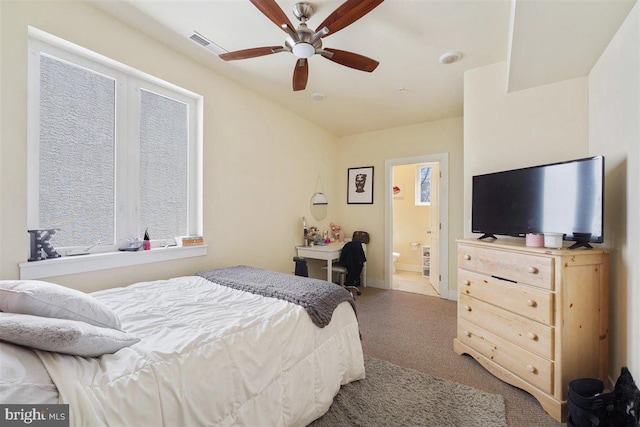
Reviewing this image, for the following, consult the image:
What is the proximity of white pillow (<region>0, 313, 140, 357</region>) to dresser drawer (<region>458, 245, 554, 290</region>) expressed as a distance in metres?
2.27

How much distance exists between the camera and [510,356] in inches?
73.7

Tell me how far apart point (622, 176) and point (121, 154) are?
11.5 ft

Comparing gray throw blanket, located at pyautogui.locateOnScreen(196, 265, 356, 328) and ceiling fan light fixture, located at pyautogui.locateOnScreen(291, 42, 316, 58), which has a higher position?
ceiling fan light fixture, located at pyautogui.locateOnScreen(291, 42, 316, 58)

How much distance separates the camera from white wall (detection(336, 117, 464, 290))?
390cm

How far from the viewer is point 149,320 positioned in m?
1.36

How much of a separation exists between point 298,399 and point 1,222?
200 cm

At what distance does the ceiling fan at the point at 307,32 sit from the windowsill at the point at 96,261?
5.57 feet

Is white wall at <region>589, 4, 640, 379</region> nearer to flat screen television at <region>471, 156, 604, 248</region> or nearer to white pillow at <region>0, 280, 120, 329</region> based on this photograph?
flat screen television at <region>471, 156, 604, 248</region>

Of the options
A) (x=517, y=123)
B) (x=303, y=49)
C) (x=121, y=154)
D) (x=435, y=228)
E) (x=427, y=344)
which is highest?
(x=303, y=49)

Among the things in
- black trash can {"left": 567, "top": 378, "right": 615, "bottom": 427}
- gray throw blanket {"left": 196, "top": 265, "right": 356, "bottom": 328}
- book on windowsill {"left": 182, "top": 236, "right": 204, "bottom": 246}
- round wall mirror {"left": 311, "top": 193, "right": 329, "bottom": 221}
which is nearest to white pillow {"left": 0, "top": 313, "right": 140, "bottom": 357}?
gray throw blanket {"left": 196, "top": 265, "right": 356, "bottom": 328}

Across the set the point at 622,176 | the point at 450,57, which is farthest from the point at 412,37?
the point at 622,176

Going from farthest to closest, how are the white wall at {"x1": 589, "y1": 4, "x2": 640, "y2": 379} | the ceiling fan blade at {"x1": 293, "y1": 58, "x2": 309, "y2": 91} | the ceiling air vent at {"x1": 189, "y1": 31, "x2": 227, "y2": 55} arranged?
the ceiling air vent at {"x1": 189, "y1": 31, "x2": 227, "y2": 55} → the ceiling fan blade at {"x1": 293, "y1": 58, "x2": 309, "y2": 91} → the white wall at {"x1": 589, "y1": 4, "x2": 640, "y2": 379}

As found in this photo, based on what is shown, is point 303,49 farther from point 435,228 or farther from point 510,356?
point 435,228

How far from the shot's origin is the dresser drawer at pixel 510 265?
5.49 feet
